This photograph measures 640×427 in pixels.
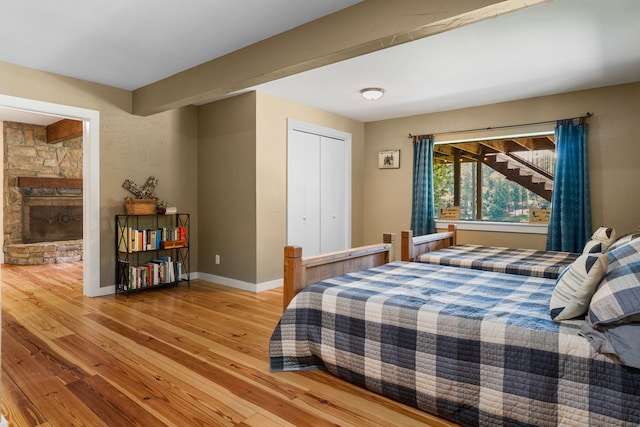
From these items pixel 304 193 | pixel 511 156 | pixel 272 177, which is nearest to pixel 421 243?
pixel 304 193

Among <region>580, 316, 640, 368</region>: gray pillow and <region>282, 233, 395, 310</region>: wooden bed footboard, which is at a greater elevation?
<region>282, 233, 395, 310</region>: wooden bed footboard

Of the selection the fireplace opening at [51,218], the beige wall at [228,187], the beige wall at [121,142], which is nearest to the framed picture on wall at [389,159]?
the beige wall at [228,187]

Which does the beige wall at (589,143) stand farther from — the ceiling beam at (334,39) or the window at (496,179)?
the ceiling beam at (334,39)

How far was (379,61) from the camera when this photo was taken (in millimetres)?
3500

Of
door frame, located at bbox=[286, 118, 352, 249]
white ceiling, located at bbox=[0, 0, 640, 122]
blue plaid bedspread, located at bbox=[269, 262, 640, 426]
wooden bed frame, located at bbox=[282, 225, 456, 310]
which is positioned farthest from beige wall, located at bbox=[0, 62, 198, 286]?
blue plaid bedspread, located at bbox=[269, 262, 640, 426]

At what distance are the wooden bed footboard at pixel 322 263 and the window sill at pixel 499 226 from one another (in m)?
2.10

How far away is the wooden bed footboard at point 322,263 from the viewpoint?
97.2 inches

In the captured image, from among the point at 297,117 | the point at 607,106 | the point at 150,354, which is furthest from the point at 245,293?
the point at 607,106

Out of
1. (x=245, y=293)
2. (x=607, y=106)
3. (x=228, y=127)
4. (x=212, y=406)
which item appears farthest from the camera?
(x=228, y=127)

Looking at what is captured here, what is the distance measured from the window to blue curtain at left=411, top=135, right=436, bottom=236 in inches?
8.7

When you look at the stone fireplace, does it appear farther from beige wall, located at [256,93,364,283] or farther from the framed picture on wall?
the framed picture on wall

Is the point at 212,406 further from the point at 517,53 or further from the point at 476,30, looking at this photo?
the point at 517,53

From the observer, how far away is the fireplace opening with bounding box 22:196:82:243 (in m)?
6.61

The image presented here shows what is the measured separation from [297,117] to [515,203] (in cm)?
298
